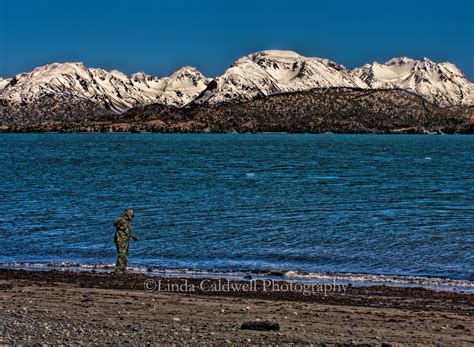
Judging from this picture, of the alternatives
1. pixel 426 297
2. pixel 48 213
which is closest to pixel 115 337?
pixel 426 297

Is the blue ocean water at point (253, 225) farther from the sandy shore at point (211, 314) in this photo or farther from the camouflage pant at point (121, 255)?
the sandy shore at point (211, 314)

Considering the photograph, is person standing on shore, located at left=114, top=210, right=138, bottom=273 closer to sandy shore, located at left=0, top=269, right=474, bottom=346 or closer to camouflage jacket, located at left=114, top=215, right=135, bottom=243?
camouflage jacket, located at left=114, top=215, right=135, bottom=243

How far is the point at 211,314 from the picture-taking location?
60.8ft

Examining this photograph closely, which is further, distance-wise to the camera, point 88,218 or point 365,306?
point 88,218

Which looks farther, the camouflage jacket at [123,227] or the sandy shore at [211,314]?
the camouflage jacket at [123,227]

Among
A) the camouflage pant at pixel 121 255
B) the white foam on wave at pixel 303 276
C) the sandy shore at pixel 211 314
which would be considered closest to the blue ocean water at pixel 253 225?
the white foam on wave at pixel 303 276

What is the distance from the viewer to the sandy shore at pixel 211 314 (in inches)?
618

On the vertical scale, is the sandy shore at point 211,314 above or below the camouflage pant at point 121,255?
below

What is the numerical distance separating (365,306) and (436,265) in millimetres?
8869

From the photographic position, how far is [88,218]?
42.0m

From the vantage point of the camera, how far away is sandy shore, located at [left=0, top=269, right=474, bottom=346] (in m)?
15.7

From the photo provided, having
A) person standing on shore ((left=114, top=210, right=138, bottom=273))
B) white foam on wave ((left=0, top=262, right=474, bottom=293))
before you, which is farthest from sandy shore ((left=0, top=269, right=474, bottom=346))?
person standing on shore ((left=114, top=210, right=138, bottom=273))

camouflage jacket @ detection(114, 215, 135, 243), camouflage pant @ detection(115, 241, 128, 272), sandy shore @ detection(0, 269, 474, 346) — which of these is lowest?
sandy shore @ detection(0, 269, 474, 346)

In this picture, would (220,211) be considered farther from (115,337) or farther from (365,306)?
(115,337)
